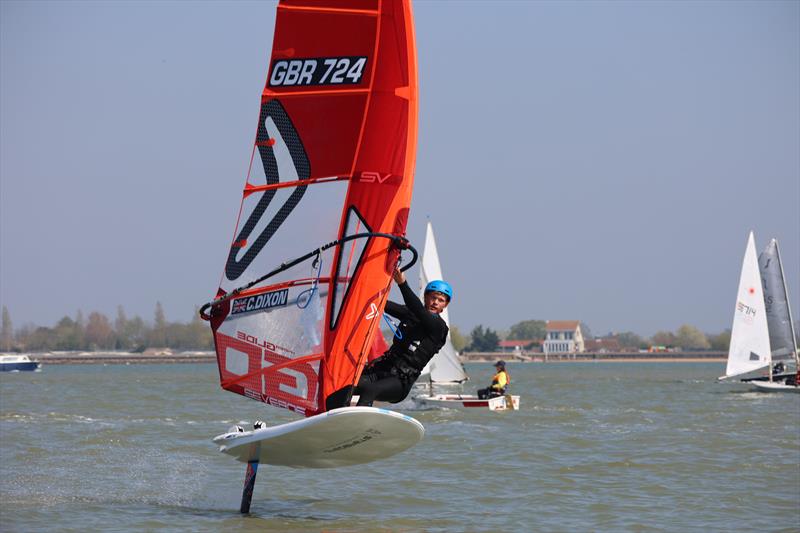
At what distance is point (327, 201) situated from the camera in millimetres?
9141

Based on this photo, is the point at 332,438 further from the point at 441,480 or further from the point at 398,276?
the point at 441,480

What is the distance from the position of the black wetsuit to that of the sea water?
209 cm

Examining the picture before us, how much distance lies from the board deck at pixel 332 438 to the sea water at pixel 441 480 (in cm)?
123

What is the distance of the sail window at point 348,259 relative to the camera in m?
9.14

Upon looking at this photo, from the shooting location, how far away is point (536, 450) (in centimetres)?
1895

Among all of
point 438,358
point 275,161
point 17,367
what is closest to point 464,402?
point 438,358

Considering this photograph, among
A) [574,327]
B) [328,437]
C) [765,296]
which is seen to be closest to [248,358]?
[328,437]

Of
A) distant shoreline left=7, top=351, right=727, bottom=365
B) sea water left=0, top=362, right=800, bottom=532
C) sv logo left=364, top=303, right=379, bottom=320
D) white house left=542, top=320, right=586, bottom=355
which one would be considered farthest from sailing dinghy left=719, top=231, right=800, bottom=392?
white house left=542, top=320, right=586, bottom=355

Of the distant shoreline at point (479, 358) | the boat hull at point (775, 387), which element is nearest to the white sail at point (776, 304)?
the boat hull at point (775, 387)

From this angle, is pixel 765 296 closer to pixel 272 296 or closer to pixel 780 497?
pixel 780 497

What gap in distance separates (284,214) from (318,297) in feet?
2.43

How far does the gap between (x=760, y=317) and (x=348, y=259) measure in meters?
35.6

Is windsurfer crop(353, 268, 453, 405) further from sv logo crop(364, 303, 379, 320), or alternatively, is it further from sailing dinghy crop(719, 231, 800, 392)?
sailing dinghy crop(719, 231, 800, 392)

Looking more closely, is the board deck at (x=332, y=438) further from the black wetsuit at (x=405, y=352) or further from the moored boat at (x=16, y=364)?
the moored boat at (x=16, y=364)
